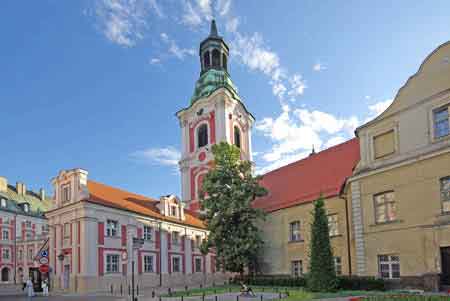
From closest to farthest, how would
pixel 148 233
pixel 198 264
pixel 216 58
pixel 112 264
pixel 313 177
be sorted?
pixel 313 177, pixel 112 264, pixel 148 233, pixel 198 264, pixel 216 58

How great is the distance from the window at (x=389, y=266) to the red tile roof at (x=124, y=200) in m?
23.1

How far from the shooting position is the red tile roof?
3681cm

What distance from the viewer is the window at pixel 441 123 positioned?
20.6 m

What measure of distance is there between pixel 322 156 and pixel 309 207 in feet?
19.6

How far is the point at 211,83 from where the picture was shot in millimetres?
56781

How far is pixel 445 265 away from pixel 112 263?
26578 mm

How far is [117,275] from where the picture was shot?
3606cm

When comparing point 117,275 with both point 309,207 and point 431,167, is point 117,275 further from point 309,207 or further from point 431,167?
point 431,167

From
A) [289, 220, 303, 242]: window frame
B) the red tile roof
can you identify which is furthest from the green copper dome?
[289, 220, 303, 242]: window frame

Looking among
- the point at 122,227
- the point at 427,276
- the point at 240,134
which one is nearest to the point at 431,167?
the point at 427,276

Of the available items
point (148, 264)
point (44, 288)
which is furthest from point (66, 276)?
point (148, 264)

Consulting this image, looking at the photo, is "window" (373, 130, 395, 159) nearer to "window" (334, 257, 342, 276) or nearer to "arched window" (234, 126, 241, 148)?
"window" (334, 257, 342, 276)

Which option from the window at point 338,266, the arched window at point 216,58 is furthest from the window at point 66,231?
the arched window at point 216,58

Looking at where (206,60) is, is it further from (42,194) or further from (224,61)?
(42,194)
